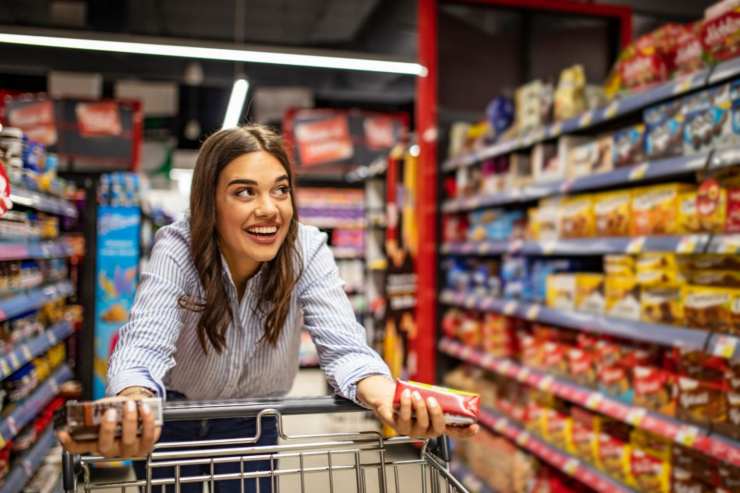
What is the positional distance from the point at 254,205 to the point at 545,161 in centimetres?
274

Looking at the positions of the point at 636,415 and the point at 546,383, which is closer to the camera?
the point at 636,415

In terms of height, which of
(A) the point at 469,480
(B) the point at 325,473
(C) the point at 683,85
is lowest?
(A) the point at 469,480

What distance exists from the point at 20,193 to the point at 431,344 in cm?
322

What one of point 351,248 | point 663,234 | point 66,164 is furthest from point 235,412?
point 66,164

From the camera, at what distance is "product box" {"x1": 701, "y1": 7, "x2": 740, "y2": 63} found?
2.54 metres

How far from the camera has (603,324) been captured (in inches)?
129

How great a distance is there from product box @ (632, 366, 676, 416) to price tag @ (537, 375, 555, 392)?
68cm

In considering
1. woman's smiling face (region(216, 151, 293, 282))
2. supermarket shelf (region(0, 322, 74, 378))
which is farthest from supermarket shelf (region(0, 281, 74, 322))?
woman's smiling face (region(216, 151, 293, 282))

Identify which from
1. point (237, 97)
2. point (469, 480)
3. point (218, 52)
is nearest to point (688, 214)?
point (469, 480)

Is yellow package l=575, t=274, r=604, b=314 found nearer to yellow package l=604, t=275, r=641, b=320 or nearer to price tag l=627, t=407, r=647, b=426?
yellow package l=604, t=275, r=641, b=320

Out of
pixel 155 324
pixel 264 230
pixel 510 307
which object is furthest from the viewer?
pixel 510 307

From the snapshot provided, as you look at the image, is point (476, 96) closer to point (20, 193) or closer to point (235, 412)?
point (20, 193)

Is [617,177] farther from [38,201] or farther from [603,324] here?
[38,201]

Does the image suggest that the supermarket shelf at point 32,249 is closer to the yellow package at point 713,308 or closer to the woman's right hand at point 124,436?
the woman's right hand at point 124,436
